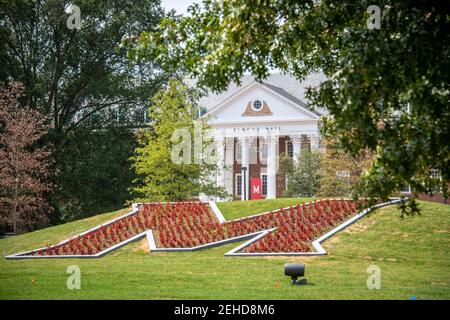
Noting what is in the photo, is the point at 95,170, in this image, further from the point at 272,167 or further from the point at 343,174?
the point at 272,167

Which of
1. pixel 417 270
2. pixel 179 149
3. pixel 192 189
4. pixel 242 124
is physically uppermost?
pixel 242 124

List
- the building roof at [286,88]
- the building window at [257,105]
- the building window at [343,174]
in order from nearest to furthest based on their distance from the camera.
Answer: the building window at [343,174] → the building roof at [286,88] → the building window at [257,105]

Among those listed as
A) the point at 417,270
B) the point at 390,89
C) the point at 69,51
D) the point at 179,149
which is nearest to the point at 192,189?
the point at 179,149

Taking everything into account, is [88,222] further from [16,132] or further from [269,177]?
[269,177]

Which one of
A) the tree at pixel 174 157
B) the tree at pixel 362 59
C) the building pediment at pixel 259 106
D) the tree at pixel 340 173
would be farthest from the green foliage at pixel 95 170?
the tree at pixel 362 59

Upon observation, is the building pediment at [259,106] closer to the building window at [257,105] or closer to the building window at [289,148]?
the building window at [257,105]

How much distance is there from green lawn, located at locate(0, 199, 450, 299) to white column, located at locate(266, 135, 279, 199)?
30754mm

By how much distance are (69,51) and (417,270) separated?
26.5 metres

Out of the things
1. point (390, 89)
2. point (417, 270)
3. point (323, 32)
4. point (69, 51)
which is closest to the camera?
point (390, 89)

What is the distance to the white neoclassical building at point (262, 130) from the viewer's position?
5269 cm

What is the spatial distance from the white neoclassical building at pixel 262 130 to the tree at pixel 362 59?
41601 millimetres

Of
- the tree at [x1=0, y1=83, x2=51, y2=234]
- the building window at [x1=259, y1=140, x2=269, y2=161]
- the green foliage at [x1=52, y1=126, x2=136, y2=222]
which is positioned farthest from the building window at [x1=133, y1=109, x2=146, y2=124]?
the building window at [x1=259, y1=140, x2=269, y2=161]

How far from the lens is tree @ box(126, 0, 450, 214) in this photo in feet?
25.5
